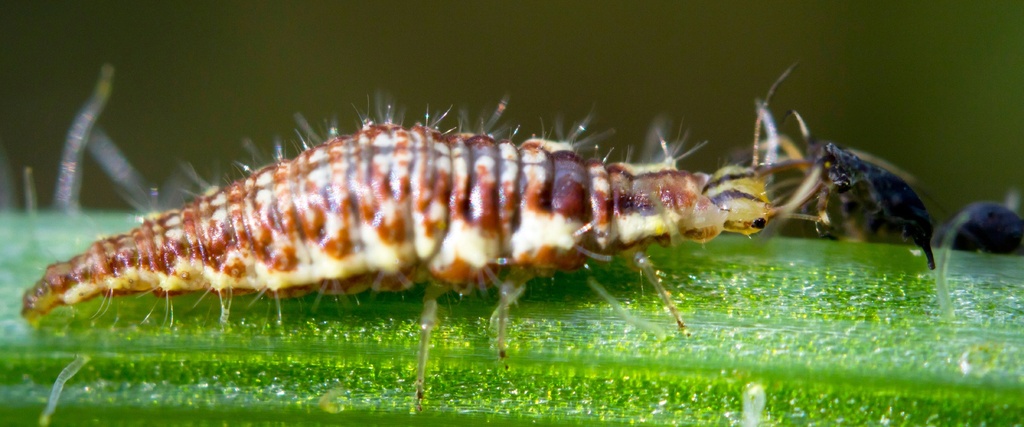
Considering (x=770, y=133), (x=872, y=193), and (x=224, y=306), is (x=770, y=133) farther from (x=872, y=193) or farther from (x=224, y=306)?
(x=224, y=306)

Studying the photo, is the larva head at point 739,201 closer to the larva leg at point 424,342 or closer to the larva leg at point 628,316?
the larva leg at point 628,316

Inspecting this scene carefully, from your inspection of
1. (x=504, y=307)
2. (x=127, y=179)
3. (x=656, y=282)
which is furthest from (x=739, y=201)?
(x=127, y=179)

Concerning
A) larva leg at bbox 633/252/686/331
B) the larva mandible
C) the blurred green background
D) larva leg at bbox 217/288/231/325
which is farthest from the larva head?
the blurred green background

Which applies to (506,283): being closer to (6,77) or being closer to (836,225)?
(836,225)

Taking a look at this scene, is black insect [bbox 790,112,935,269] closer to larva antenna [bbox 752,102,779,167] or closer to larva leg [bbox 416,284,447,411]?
larva antenna [bbox 752,102,779,167]

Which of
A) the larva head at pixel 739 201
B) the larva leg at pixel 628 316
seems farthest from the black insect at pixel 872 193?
the larva leg at pixel 628 316

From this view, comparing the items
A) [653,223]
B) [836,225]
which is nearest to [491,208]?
[653,223]

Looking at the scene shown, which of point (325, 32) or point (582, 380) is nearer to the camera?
point (582, 380)
